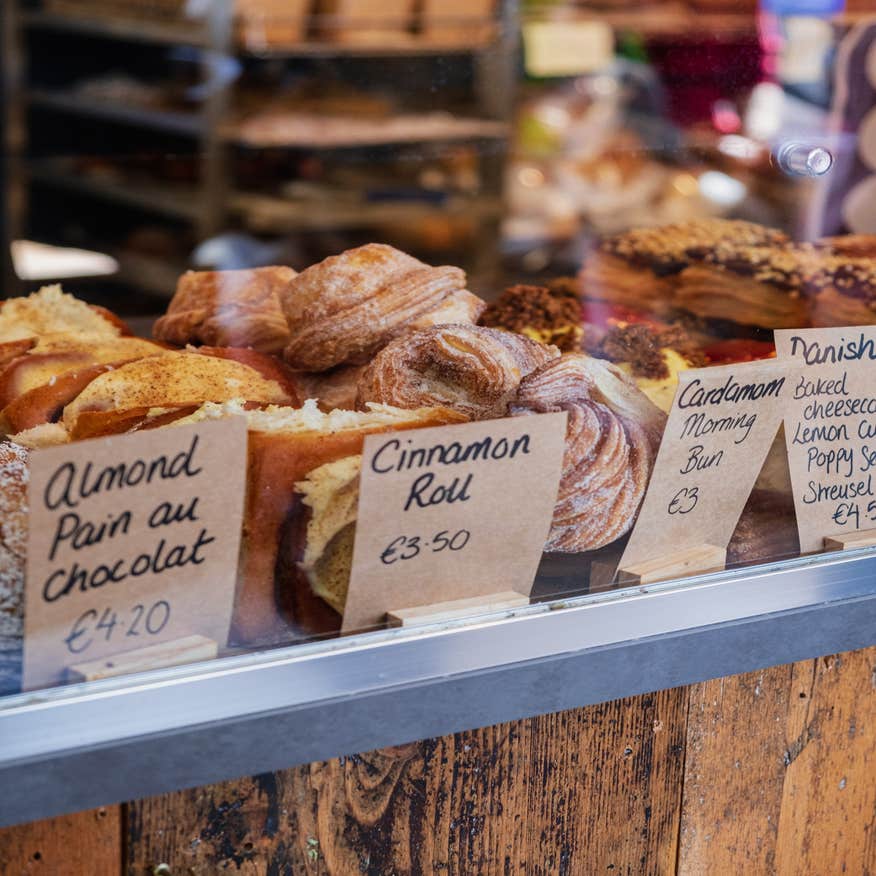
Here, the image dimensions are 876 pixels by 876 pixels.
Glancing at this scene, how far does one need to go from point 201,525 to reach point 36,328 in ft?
2.13

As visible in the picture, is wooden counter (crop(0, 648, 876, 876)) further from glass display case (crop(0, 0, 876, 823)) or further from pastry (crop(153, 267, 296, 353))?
pastry (crop(153, 267, 296, 353))

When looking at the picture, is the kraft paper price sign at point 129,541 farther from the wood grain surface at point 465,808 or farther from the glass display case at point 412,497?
the wood grain surface at point 465,808

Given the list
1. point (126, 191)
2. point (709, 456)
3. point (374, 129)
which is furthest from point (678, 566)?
point (126, 191)

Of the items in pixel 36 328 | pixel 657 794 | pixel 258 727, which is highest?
pixel 36 328

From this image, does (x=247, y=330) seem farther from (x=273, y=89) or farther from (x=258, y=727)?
(x=273, y=89)

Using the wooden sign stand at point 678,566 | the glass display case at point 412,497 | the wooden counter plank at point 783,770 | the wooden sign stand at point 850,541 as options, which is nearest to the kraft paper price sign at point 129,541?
the glass display case at point 412,497

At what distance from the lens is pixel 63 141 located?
4562mm

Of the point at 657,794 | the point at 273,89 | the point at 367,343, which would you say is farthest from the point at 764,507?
the point at 273,89

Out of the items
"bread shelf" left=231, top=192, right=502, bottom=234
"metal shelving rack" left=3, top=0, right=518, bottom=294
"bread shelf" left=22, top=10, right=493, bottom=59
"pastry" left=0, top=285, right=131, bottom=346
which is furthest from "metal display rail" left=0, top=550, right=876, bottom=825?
"bread shelf" left=22, top=10, right=493, bottom=59

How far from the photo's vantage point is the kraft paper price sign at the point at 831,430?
1.17m

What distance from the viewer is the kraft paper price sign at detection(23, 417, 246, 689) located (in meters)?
0.83

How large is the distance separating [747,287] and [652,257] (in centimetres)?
15

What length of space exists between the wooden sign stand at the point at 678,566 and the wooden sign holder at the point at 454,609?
112 millimetres

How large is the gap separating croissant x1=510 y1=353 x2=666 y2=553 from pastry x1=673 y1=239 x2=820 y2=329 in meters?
0.64
